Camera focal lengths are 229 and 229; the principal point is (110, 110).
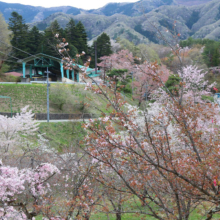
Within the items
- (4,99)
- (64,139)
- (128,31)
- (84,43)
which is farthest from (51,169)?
(128,31)

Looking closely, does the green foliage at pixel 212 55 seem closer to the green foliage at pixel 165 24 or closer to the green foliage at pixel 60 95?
the green foliage at pixel 60 95

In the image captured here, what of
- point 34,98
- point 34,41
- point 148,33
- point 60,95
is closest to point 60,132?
point 60,95

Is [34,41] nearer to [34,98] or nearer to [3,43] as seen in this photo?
[3,43]

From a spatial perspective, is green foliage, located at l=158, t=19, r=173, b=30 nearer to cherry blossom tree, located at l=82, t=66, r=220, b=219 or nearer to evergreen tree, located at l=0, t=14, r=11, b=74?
cherry blossom tree, located at l=82, t=66, r=220, b=219

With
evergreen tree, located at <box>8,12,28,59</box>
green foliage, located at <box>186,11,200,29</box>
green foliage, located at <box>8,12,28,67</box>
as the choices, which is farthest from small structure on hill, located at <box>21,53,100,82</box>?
green foliage, located at <box>186,11,200,29</box>

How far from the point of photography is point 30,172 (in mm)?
5145

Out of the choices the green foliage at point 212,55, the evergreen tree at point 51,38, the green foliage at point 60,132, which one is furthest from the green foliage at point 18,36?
the green foliage at point 212,55

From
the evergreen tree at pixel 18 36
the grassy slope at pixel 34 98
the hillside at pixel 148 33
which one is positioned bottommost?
the grassy slope at pixel 34 98

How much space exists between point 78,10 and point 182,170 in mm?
215154

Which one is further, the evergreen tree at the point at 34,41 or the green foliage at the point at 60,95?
the evergreen tree at the point at 34,41

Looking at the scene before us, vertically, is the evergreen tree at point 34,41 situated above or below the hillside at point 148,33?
below

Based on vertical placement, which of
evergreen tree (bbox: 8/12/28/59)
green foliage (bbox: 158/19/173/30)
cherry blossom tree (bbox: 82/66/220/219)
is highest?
evergreen tree (bbox: 8/12/28/59)

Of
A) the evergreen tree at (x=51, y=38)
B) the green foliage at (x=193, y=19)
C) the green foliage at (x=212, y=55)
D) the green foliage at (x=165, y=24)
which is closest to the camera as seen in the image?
the evergreen tree at (x=51, y=38)

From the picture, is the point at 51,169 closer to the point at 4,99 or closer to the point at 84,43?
the point at 4,99
